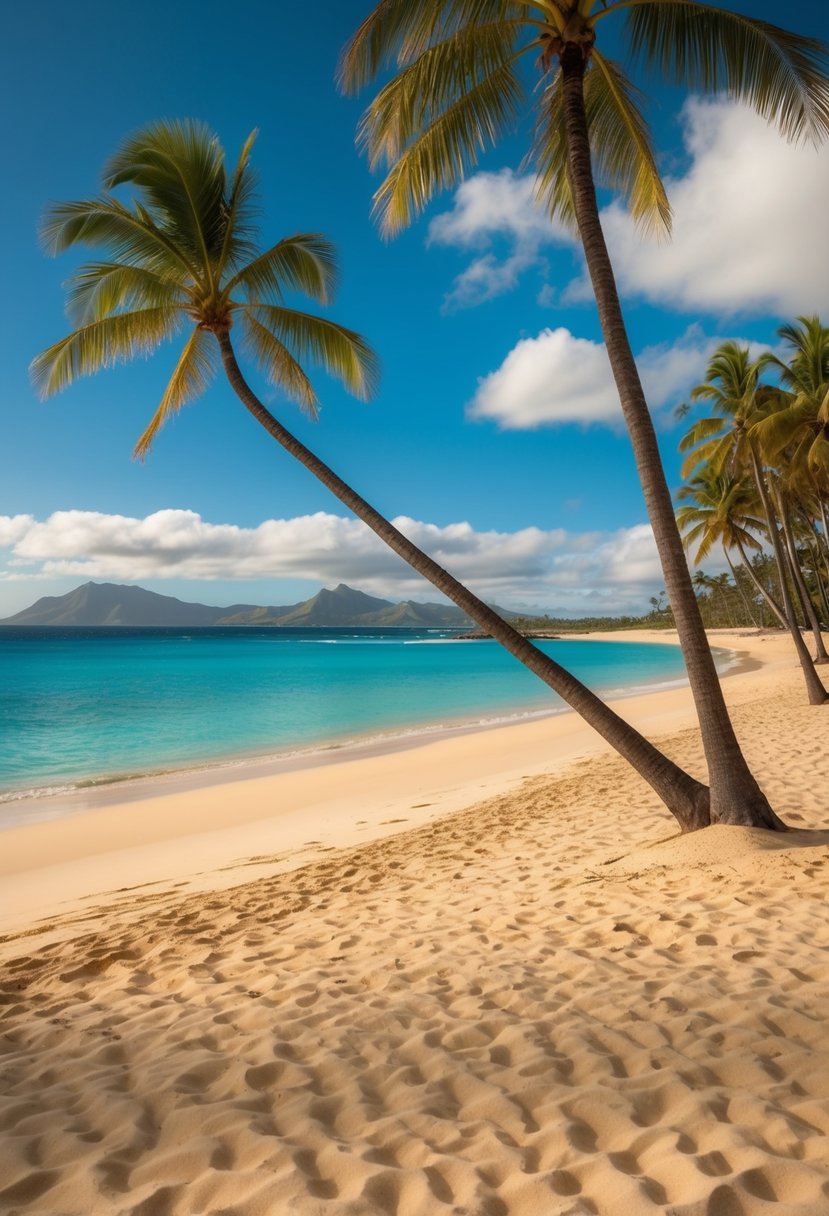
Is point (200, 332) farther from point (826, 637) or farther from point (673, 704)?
point (826, 637)

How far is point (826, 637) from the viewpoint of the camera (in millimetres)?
40156

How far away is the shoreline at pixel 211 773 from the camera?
1162cm

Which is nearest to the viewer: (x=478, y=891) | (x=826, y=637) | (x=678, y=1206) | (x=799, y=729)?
(x=678, y=1206)

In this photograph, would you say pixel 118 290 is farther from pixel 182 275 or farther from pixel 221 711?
pixel 221 711

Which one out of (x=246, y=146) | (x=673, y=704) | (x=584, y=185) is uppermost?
(x=246, y=146)

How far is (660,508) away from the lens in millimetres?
5359

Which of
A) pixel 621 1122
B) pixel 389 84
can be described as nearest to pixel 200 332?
pixel 389 84

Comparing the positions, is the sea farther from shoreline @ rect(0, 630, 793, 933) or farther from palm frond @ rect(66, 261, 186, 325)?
palm frond @ rect(66, 261, 186, 325)

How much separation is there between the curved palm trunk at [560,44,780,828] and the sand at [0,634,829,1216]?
1.13 feet

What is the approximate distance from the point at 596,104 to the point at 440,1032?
26.6 ft

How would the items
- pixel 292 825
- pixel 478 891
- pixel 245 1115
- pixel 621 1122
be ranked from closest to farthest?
pixel 621 1122
pixel 245 1115
pixel 478 891
pixel 292 825

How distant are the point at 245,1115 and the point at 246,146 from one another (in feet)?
33.6

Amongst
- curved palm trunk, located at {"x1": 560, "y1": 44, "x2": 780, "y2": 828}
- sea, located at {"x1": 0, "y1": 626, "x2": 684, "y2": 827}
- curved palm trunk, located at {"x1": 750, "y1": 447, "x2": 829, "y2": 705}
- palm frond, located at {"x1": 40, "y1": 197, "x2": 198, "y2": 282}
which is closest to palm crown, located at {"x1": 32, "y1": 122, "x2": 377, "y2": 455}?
palm frond, located at {"x1": 40, "y1": 197, "x2": 198, "y2": 282}

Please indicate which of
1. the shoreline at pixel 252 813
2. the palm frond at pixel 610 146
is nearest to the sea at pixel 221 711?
the shoreline at pixel 252 813
